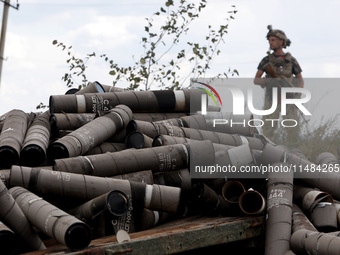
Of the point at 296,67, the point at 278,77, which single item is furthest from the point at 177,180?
the point at 296,67

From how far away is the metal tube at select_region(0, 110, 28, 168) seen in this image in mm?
6188

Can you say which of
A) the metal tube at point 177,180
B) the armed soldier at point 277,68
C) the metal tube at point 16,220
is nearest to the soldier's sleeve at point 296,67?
the armed soldier at point 277,68

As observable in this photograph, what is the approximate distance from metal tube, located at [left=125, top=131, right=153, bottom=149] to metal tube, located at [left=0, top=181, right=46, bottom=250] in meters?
1.79

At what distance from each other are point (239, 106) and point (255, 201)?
216cm

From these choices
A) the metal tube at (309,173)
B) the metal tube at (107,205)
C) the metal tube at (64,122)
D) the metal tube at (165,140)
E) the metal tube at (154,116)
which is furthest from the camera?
the metal tube at (154,116)

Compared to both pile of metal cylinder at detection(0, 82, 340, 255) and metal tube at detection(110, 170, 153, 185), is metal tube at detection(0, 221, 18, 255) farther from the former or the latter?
metal tube at detection(110, 170, 153, 185)

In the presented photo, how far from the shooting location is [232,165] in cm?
675

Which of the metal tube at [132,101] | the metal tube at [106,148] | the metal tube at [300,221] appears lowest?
the metal tube at [300,221]

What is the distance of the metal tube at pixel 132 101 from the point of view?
7.51 m

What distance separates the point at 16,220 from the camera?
524 cm

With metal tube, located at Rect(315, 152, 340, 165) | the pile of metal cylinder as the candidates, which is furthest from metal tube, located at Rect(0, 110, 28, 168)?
metal tube, located at Rect(315, 152, 340, 165)

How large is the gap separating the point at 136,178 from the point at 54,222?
52.0 inches

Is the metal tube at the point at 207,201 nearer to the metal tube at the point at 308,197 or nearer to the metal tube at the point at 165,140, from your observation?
the metal tube at the point at 165,140

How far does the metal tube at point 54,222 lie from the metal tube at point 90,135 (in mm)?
861
